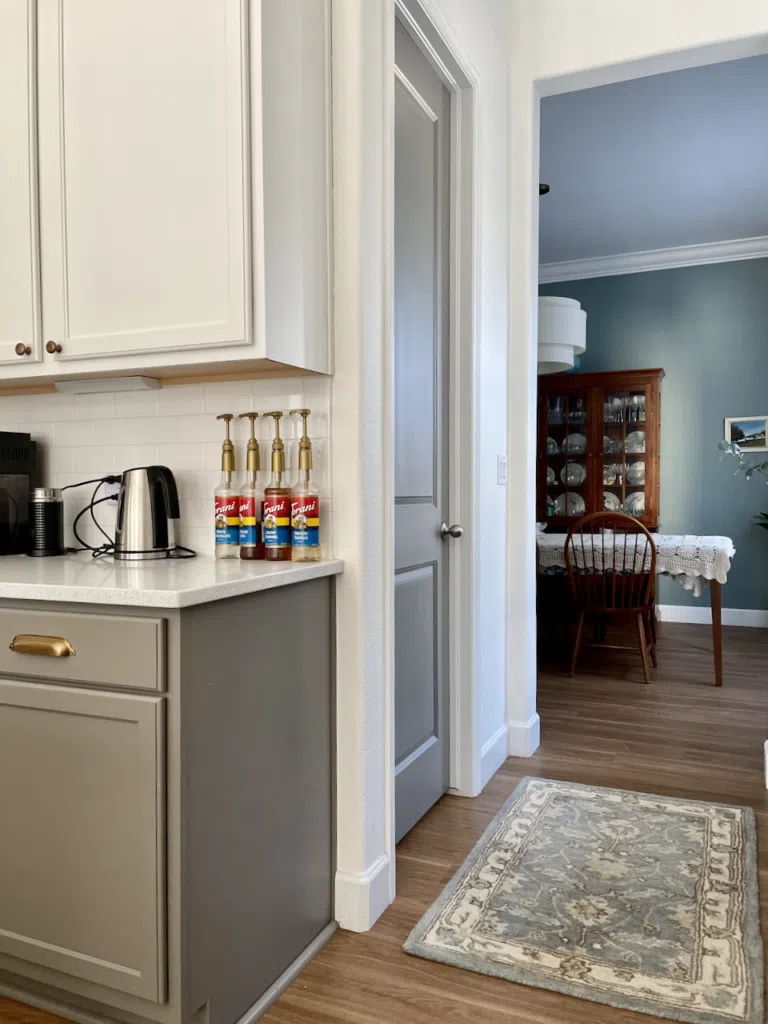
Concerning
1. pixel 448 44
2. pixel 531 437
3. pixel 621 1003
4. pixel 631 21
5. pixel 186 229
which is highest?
pixel 631 21

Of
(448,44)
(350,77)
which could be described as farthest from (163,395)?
(448,44)

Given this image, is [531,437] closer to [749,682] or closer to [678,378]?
[749,682]

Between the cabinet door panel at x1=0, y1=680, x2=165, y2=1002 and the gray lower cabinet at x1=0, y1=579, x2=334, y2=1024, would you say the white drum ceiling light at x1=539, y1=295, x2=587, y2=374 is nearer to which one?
the gray lower cabinet at x1=0, y1=579, x2=334, y2=1024

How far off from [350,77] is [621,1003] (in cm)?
206

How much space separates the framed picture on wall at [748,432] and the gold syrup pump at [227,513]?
5054 mm

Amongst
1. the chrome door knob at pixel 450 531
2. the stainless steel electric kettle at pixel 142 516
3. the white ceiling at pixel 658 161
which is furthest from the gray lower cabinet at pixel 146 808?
the white ceiling at pixel 658 161

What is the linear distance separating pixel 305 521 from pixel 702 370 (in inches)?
201

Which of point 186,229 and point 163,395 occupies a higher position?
point 186,229

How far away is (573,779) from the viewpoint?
288 cm

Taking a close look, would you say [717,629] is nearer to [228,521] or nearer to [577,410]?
[577,410]

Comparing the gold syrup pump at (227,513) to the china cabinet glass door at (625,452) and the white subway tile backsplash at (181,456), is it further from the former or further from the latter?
the china cabinet glass door at (625,452)

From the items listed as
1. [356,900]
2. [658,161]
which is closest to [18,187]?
[356,900]

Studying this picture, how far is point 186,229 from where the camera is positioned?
1.76m

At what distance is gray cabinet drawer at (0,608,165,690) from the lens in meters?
1.42
